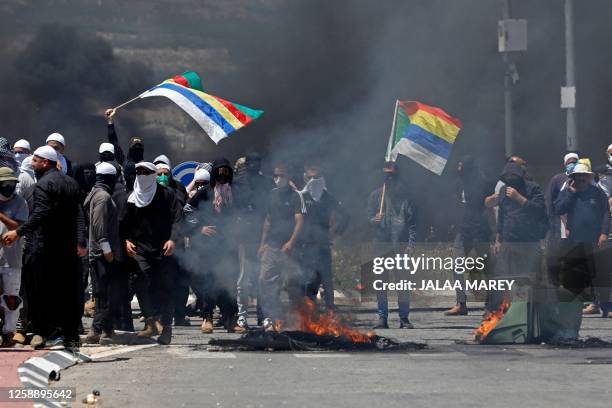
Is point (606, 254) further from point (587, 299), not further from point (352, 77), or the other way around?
point (352, 77)

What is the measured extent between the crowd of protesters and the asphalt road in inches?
32.5

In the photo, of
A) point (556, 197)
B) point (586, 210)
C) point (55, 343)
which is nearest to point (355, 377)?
point (55, 343)

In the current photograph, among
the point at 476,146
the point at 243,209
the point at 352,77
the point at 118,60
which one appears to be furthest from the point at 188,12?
the point at 243,209

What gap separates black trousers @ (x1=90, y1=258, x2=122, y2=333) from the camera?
1196cm

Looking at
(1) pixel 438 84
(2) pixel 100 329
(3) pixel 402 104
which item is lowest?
(2) pixel 100 329

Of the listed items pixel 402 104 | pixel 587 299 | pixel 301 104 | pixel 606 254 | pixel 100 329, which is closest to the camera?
pixel 100 329

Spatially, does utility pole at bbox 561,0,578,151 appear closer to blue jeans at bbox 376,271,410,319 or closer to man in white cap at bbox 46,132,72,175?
blue jeans at bbox 376,271,410,319

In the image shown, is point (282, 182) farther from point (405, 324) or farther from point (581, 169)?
point (581, 169)

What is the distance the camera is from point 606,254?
1457 cm

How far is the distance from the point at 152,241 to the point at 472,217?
15.3ft

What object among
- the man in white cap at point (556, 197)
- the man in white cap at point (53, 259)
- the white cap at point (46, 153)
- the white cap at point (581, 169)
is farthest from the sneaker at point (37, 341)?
the man in white cap at point (556, 197)

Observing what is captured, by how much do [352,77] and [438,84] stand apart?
150cm

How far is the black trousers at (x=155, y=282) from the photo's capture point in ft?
39.7

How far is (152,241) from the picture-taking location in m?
12.2
